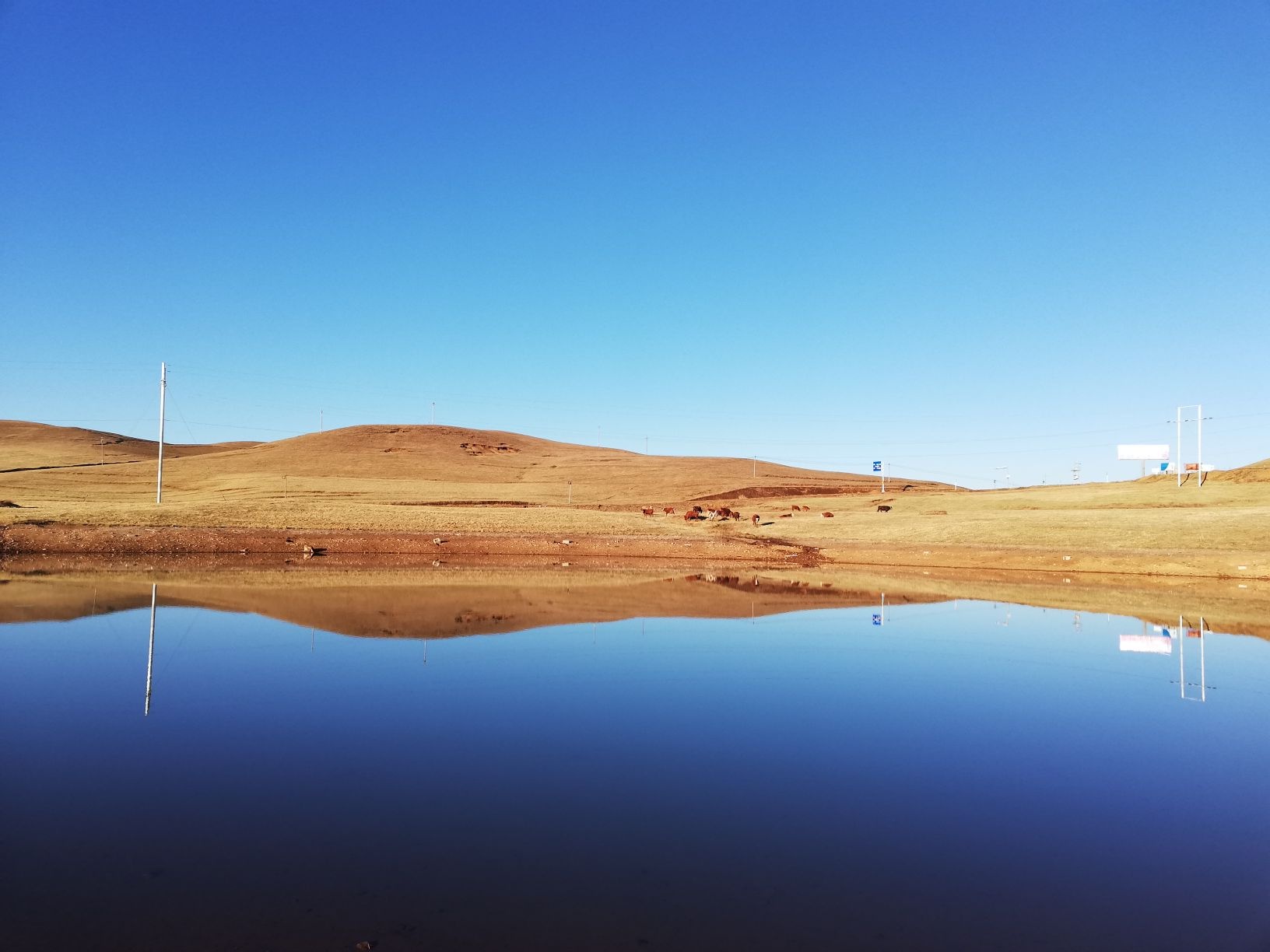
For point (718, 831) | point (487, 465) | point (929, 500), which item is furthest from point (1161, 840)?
point (487, 465)

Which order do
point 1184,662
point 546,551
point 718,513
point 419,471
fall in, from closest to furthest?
point 1184,662, point 546,551, point 718,513, point 419,471

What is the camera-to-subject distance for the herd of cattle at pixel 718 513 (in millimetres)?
57188

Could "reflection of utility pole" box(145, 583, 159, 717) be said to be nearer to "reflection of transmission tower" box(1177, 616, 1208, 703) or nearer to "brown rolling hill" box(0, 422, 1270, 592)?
"brown rolling hill" box(0, 422, 1270, 592)

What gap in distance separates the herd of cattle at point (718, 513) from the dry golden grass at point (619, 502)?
3.04ft

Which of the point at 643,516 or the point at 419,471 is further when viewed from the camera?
the point at 419,471

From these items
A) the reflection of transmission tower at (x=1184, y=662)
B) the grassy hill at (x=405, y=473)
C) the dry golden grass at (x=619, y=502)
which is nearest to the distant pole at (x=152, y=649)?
the reflection of transmission tower at (x=1184, y=662)

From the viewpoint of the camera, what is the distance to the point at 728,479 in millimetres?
89750

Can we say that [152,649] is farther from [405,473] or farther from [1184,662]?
[405,473]

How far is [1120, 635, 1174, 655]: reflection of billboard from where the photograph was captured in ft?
63.9

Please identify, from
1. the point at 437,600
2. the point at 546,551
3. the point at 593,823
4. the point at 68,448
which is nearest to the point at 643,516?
the point at 546,551

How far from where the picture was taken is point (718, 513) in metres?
60.2

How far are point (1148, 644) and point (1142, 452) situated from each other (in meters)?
64.7

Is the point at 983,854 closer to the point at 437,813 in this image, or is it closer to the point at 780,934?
the point at 780,934

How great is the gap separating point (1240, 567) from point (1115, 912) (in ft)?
117
